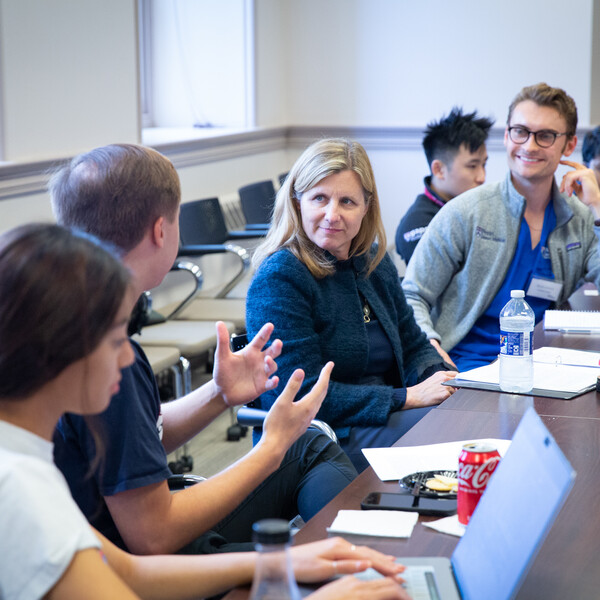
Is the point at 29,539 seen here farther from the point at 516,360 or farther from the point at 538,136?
the point at 538,136

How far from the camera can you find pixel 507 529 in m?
1.08

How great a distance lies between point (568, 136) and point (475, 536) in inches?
85.8

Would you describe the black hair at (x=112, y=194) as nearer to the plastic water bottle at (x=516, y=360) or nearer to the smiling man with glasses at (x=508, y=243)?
the plastic water bottle at (x=516, y=360)

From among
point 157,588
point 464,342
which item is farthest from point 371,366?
point 157,588

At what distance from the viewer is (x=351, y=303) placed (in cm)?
239

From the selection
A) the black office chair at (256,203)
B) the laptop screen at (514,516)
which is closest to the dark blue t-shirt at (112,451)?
the laptop screen at (514,516)

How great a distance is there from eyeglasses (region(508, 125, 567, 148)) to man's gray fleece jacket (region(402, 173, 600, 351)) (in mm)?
145

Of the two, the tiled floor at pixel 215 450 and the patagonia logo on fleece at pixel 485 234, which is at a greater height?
the patagonia logo on fleece at pixel 485 234

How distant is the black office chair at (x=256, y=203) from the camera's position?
5113 millimetres

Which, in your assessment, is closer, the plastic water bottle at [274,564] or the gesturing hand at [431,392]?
the plastic water bottle at [274,564]

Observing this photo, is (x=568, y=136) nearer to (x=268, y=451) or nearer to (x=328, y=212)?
(x=328, y=212)

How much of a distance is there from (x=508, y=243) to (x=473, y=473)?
1.80 m

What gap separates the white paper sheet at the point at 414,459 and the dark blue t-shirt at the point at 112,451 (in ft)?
1.40

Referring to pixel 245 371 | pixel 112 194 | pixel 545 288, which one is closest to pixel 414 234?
pixel 545 288
